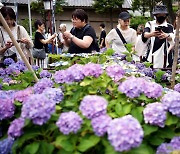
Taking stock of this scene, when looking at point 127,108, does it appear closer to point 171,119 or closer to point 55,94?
point 171,119

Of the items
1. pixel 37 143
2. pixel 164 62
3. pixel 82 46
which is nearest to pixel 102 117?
pixel 37 143

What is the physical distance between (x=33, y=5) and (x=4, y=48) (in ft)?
87.3

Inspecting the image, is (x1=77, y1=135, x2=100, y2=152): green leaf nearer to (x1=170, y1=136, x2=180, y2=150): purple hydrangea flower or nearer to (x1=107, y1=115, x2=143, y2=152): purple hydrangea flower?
(x1=107, y1=115, x2=143, y2=152): purple hydrangea flower

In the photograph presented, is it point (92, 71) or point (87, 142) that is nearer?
point (87, 142)

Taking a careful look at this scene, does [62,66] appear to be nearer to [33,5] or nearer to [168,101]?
[168,101]

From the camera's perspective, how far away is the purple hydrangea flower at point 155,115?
1.63 m

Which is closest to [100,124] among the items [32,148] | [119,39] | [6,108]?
[32,148]

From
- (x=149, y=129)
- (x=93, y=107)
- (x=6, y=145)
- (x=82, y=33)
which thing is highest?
(x=82, y=33)

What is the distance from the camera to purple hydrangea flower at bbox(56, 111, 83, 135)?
5.03ft

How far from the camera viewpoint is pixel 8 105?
1841 mm

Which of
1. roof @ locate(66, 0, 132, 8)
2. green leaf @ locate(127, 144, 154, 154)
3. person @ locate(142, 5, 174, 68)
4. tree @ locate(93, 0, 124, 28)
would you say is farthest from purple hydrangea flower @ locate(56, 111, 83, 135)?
roof @ locate(66, 0, 132, 8)

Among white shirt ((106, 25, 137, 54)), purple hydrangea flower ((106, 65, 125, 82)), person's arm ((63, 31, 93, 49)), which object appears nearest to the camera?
purple hydrangea flower ((106, 65, 125, 82))

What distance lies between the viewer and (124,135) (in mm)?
1384

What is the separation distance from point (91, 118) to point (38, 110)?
0.73 ft
